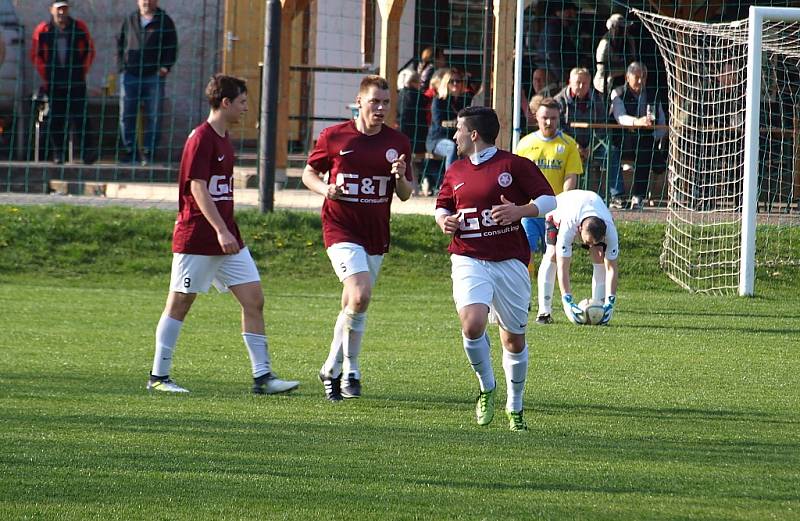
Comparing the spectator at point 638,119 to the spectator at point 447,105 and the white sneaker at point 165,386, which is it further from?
the white sneaker at point 165,386

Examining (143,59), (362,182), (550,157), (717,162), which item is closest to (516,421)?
(362,182)

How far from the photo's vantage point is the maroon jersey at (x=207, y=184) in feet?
27.2

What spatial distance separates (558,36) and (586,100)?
207 centimetres

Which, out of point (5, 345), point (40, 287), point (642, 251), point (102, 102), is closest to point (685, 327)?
point (642, 251)

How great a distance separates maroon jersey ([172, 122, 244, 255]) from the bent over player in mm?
4336

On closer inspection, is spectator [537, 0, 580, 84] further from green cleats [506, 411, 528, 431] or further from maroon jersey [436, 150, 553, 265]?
green cleats [506, 411, 528, 431]

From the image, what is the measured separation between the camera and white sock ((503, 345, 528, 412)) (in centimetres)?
732

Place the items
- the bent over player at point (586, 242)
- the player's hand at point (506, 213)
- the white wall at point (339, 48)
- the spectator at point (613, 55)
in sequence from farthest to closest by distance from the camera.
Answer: the white wall at point (339, 48)
the spectator at point (613, 55)
the bent over player at point (586, 242)
the player's hand at point (506, 213)

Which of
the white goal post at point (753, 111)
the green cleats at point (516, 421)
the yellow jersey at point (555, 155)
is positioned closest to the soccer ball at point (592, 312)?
the yellow jersey at point (555, 155)

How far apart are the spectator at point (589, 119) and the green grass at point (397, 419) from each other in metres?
3.14

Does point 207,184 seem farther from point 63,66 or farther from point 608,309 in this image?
point 63,66

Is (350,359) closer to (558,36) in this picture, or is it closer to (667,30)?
(667,30)

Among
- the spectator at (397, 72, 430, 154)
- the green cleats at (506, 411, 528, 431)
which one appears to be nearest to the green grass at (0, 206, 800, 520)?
the green cleats at (506, 411, 528, 431)

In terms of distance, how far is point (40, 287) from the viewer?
14.8 metres
